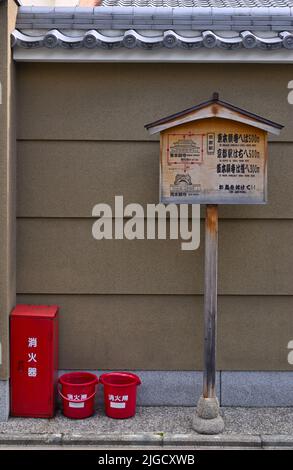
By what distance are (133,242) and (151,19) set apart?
7.97ft

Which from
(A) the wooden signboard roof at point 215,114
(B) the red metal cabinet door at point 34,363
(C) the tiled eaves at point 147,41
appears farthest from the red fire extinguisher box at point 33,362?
(C) the tiled eaves at point 147,41

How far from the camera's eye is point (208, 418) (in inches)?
229

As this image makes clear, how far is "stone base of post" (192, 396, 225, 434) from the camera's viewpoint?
5.71 metres

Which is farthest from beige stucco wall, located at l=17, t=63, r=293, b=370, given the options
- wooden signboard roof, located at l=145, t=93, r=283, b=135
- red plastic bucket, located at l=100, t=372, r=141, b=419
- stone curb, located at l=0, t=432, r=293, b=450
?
stone curb, located at l=0, t=432, r=293, b=450

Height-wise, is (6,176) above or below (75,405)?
above

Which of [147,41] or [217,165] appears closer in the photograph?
[217,165]

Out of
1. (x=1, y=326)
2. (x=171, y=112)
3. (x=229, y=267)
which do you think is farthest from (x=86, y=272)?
(x=171, y=112)

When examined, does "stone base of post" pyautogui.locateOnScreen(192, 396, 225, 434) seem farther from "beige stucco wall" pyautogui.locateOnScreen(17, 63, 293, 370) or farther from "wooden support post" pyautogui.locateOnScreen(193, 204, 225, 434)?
"beige stucco wall" pyautogui.locateOnScreen(17, 63, 293, 370)

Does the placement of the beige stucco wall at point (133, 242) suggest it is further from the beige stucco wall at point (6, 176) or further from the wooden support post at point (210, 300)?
the wooden support post at point (210, 300)

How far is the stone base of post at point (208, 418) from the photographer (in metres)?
5.71

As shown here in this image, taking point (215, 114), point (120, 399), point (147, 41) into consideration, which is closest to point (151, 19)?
point (147, 41)

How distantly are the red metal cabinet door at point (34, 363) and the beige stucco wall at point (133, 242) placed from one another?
1.51 feet

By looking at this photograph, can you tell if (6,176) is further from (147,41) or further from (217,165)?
(217,165)

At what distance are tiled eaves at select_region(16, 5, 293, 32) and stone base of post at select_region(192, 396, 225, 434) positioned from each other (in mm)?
3947
